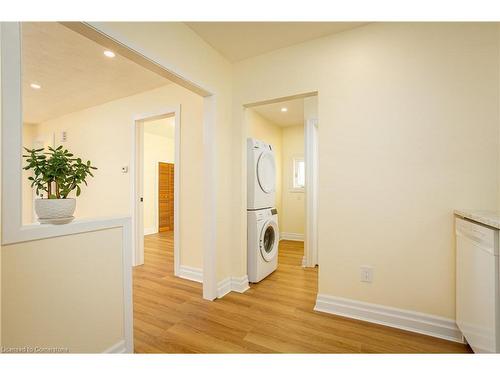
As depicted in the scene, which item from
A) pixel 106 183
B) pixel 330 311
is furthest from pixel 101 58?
pixel 330 311

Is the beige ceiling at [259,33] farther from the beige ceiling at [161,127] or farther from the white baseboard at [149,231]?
the white baseboard at [149,231]

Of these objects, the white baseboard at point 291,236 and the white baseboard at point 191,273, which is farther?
the white baseboard at point 291,236

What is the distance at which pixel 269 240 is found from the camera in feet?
9.80

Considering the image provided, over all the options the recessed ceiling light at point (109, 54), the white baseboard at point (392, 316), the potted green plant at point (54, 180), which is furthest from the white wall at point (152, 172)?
the white baseboard at point (392, 316)

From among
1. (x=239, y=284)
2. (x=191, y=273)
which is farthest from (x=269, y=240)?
(x=191, y=273)

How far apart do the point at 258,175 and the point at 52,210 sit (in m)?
1.94

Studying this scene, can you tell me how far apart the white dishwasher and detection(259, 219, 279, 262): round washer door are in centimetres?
171

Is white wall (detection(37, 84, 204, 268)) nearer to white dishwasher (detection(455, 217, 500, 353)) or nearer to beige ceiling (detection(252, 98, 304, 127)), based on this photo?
beige ceiling (detection(252, 98, 304, 127))

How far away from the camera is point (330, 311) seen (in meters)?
2.00

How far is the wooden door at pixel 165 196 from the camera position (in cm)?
609

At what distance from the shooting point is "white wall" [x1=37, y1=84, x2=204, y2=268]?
2.85 m

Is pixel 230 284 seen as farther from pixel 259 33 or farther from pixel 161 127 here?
pixel 161 127

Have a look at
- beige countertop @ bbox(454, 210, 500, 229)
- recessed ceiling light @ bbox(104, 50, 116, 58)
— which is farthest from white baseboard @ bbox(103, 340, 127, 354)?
recessed ceiling light @ bbox(104, 50, 116, 58)

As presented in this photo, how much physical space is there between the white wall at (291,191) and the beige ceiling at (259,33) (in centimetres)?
293
